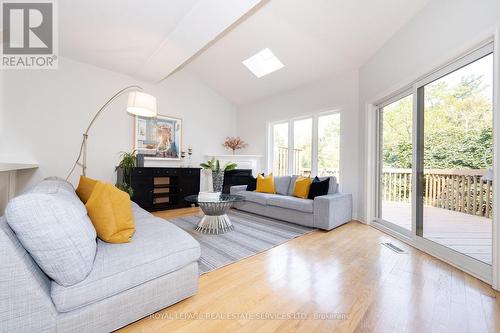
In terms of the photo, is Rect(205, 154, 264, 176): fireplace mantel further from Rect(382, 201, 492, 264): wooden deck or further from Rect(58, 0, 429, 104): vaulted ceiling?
Rect(382, 201, 492, 264): wooden deck

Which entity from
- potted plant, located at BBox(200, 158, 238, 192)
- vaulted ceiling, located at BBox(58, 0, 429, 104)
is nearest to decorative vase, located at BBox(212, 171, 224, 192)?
potted plant, located at BBox(200, 158, 238, 192)

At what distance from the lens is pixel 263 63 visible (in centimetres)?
455

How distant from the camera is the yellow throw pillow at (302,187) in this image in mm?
3736

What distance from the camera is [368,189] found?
3.53m

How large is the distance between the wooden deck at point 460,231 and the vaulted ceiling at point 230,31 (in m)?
2.36

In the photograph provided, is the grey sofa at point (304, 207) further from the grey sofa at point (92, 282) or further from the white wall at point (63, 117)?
the white wall at point (63, 117)

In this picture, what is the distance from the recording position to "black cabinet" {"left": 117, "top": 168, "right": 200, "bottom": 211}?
400 cm

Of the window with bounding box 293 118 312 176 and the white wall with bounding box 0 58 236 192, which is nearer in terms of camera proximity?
the white wall with bounding box 0 58 236 192

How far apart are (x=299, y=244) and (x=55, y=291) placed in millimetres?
2254

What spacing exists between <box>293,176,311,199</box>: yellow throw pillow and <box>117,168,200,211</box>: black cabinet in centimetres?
219

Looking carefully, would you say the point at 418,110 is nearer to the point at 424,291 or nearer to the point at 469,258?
the point at 469,258

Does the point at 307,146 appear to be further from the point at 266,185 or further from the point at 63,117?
the point at 63,117

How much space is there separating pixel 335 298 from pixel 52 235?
5.78 ft

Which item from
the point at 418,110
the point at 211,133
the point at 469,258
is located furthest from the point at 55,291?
the point at 211,133
